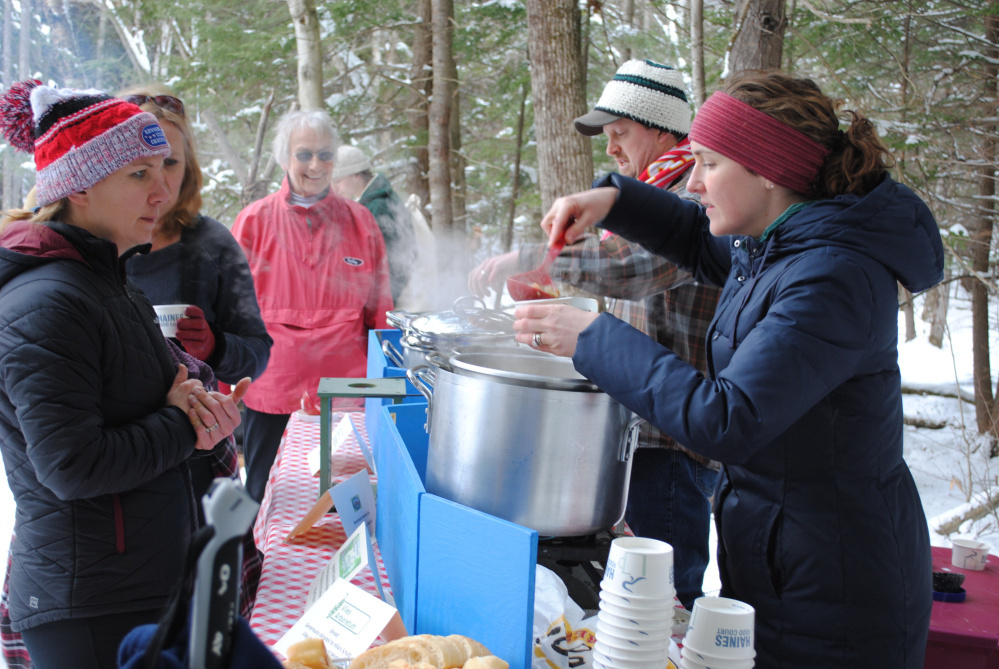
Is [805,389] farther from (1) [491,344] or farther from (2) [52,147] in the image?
(2) [52,147]

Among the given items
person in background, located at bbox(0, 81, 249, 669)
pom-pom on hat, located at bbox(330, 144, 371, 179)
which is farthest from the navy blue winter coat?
pom-pom on hat, located at bbox(330, 144, 371, 179)

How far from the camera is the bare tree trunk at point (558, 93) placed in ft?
17.7

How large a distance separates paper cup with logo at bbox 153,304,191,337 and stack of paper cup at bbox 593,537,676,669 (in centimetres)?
154

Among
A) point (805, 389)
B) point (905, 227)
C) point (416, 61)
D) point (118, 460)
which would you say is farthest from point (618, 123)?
point (416, 61)

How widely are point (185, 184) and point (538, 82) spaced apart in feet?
12.1

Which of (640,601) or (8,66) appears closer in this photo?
(640,601)

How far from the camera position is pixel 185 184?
7.99ft

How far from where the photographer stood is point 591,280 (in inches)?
80.0

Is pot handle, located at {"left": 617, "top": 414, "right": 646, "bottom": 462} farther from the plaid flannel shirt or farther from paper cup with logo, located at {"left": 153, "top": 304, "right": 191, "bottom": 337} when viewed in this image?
paper cup with logo, located at {"left": 153, "top": 304, "right": 191, "bottom": 337}

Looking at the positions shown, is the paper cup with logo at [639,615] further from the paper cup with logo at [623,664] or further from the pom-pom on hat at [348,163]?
the pom-pom on hat at [348,163]

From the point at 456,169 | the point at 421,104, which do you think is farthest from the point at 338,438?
the point at 456,169

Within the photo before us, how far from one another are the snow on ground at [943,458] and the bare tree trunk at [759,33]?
249 centimetres

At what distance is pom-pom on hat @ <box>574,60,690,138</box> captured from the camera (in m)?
2.36

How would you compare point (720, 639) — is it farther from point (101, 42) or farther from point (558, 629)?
point (101, 42)
